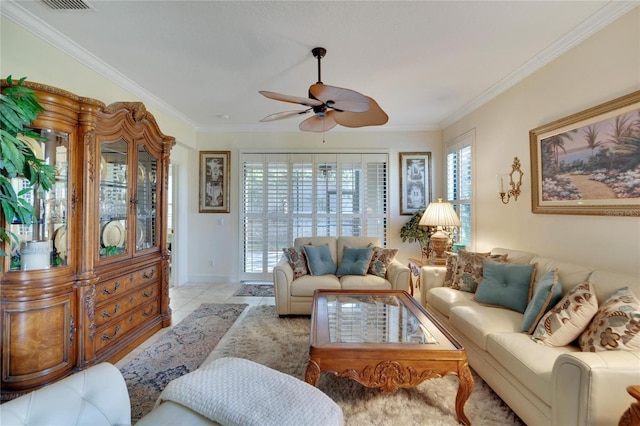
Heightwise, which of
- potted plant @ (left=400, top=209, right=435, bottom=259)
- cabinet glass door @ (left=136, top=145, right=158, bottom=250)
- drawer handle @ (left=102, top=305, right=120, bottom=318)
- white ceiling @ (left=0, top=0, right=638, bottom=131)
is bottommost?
drawer handle @ (left=102, top=305, right=120, bottom=318)

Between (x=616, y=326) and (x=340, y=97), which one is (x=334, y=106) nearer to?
(x=340, y=97)

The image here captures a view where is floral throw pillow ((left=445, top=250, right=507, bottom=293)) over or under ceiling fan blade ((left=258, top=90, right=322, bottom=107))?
under

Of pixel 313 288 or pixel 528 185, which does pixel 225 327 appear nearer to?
pixel 313 288

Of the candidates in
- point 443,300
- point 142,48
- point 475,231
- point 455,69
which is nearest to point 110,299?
point 142,48

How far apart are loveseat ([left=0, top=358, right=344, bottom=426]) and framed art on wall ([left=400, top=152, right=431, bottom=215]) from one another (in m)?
4.03

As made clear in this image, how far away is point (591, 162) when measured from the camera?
7.02 ft

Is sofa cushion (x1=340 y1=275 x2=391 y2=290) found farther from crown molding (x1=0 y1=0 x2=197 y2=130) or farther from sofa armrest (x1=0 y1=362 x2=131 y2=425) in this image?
crown molding (x1=0 y1=0 x2=197 y2=130)

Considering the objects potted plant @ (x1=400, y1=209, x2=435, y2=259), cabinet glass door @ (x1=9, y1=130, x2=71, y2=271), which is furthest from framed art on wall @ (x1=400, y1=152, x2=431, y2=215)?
cabinet glass door @ (x1=9, y1=130, x2=71, y2=271)

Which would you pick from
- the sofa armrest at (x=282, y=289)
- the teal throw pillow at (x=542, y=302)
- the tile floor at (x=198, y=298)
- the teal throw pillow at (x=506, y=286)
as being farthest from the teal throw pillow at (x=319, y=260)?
the teal throw pillow at (x=542, y=302)

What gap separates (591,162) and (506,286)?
117 cm

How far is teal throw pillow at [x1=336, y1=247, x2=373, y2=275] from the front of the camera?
349 centimetres

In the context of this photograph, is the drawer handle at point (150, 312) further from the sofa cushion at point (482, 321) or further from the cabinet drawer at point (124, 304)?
the sofa cushion at point (482, 321)

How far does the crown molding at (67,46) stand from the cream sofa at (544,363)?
405 centimetres

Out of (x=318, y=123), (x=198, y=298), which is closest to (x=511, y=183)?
(x=318, y=123)
